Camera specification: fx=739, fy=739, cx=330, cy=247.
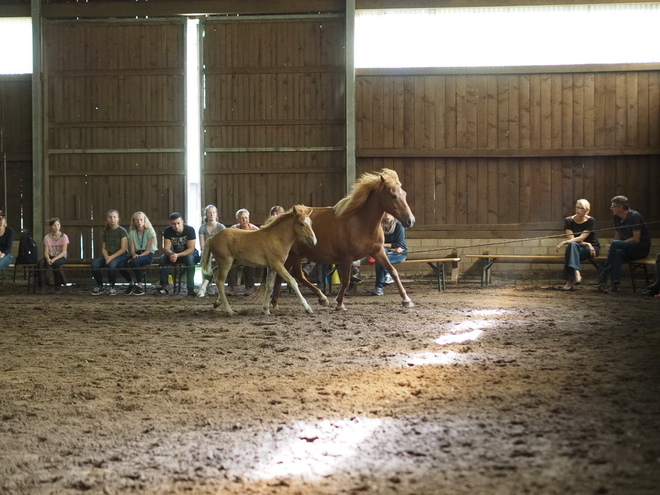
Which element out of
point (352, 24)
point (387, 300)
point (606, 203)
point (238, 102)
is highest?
point (352, 24)

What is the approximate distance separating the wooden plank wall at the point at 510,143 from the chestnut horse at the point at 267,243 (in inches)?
202

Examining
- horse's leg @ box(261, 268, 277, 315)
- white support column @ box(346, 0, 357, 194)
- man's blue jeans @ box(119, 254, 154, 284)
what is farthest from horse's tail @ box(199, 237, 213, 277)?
white support column @ box(346, 0, 357, 194)

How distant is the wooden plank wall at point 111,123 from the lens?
13070mm

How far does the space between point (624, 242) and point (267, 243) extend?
4943mm

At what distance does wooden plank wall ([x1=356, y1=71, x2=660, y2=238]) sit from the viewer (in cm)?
1248

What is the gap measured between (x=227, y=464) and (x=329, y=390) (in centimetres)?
127

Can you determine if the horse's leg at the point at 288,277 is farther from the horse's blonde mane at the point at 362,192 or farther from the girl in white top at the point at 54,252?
the girl in white top at the point at 54,252

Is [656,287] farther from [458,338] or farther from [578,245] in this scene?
[458,338]

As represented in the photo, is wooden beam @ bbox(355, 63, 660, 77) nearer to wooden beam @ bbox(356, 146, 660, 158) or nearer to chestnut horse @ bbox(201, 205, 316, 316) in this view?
wooden beam @ bbox(356, 146, 660, 158)

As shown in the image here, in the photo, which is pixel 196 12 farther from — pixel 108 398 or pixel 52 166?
pixel 108 398

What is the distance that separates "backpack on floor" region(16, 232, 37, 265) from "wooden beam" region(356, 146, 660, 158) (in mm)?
5535

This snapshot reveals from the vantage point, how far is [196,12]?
42.3 ft

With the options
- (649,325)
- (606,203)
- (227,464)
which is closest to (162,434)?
(227,464)

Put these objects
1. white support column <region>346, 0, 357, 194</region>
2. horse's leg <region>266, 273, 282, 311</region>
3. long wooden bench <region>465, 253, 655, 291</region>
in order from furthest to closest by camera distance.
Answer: white support column <region>346, 0, 357, 194</region>, long wooden bench <region>465, 253, 655, 291</region>, horse's leg <region>266, 273, 282, 311</region>
